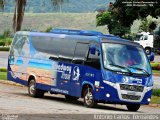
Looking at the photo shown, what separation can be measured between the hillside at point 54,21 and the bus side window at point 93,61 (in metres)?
89.2

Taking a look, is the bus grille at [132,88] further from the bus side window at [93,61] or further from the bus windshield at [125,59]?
the bus side window at [93,61]

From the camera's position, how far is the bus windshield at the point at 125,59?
2286cm

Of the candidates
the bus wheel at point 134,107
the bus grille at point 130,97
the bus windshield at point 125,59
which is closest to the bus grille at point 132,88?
the bus grille at point 130,97

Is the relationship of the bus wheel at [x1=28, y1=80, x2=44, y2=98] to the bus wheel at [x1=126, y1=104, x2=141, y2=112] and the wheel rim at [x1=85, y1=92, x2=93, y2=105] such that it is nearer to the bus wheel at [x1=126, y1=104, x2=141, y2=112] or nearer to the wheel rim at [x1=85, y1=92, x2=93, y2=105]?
the wheel rim at [x1=85, y1=92, x2=93, y2=105]

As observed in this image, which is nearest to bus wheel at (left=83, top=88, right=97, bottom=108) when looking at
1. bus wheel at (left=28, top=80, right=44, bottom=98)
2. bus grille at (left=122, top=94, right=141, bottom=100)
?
bus grille at (left=122, top=94, right=141, bottom=100)

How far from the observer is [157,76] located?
44.2m

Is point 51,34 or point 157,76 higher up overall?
point 51,34

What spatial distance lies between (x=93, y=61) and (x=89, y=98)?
1.30m

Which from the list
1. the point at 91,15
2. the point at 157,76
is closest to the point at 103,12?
the point at 91,15

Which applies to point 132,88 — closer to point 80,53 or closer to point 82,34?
point 80,53

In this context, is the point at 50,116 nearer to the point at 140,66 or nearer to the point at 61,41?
the point at 140,66

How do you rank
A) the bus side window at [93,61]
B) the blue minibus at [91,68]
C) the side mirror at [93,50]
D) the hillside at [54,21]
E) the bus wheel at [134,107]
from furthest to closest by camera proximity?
the hillside at [54,21], the bus wheel at [134,107], the side mirror at [93,50], the bus side window at [93,61], the blue minibus at [91,68]

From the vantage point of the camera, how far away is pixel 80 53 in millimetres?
24047

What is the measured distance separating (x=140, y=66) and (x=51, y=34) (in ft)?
16.0
